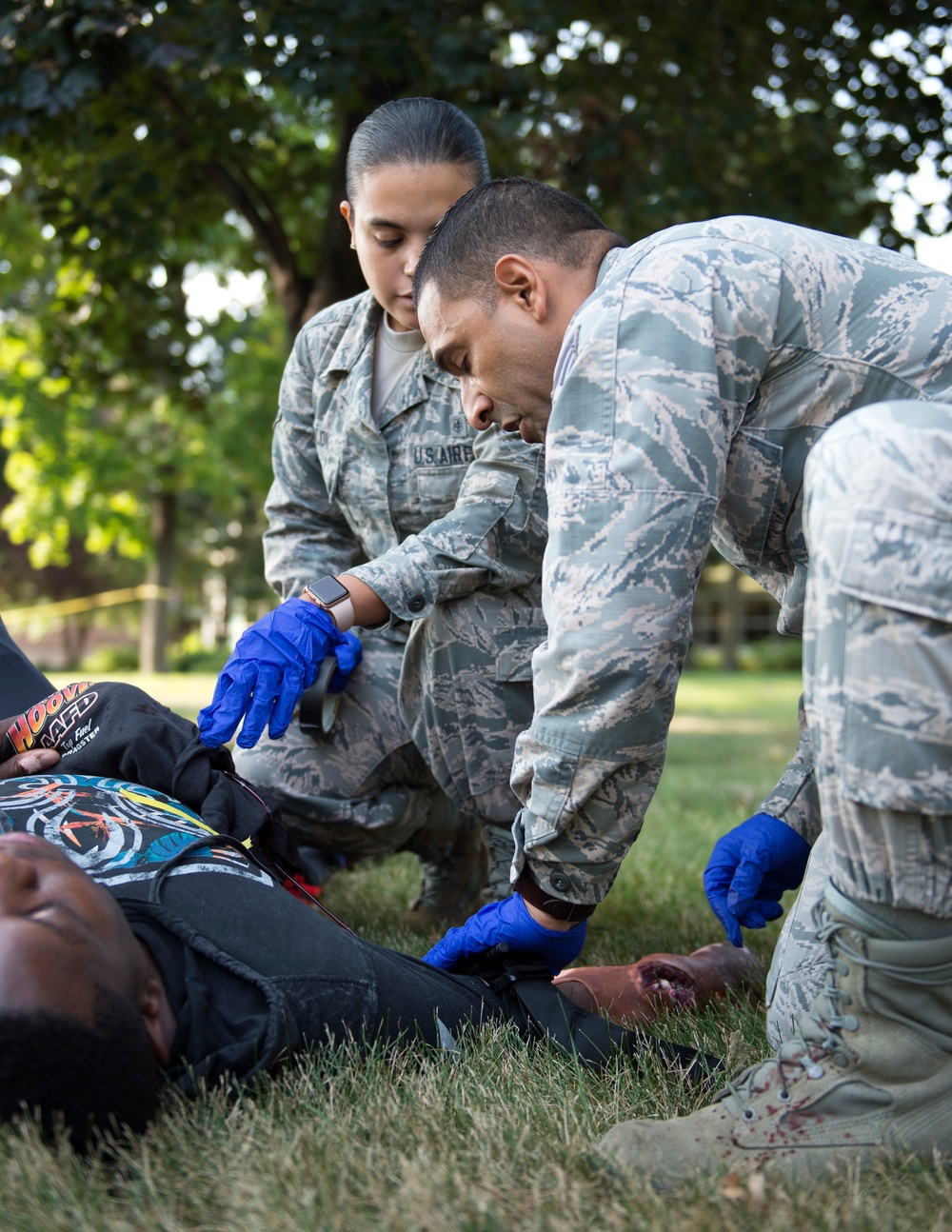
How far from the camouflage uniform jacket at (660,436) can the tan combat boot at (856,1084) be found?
47 cm

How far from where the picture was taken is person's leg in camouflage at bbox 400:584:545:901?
2904mm

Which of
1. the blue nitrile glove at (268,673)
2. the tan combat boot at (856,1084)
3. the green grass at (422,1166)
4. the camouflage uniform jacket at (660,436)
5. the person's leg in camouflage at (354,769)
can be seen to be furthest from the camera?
the person's leg in camouflage at (354,769)

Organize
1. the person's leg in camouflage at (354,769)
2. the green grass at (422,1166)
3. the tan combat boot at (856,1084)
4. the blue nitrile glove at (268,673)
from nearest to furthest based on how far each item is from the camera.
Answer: the green grass at (422,1166) → the tan combat boot at (856,1084) → the blue nitrile glove at (268,673) → the person's leg in camouflage at (354,769)

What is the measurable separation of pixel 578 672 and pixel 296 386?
191cm

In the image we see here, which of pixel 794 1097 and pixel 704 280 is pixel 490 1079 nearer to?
pixel 794 1097

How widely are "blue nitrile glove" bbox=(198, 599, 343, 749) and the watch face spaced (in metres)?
0.05

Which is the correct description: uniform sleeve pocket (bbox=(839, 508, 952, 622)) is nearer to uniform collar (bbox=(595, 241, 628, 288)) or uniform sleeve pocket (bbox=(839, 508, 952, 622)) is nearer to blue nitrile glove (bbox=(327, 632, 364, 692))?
uniform collar (bbox=(595, 241, 628, 288))

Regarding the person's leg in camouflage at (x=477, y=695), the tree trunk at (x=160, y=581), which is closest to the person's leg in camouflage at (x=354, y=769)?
the person's leg in camouflage at (x=477, y=695)

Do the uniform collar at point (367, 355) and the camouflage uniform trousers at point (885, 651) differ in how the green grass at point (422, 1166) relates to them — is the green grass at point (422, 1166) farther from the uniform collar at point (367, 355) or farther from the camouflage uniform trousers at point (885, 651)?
the uniform collar at point (367, 355)

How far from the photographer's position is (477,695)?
2906 mm

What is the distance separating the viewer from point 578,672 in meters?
1.79

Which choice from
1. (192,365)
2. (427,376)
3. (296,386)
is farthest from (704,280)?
(192,365)

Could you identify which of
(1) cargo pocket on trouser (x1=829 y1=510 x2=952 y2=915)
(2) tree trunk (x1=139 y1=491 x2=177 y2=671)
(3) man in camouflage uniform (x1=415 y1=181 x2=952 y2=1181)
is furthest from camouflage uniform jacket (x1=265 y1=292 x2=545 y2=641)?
(2) tree trunk (x1=139 y1=491 x2=177 y2=671)

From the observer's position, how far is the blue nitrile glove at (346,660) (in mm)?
2928
